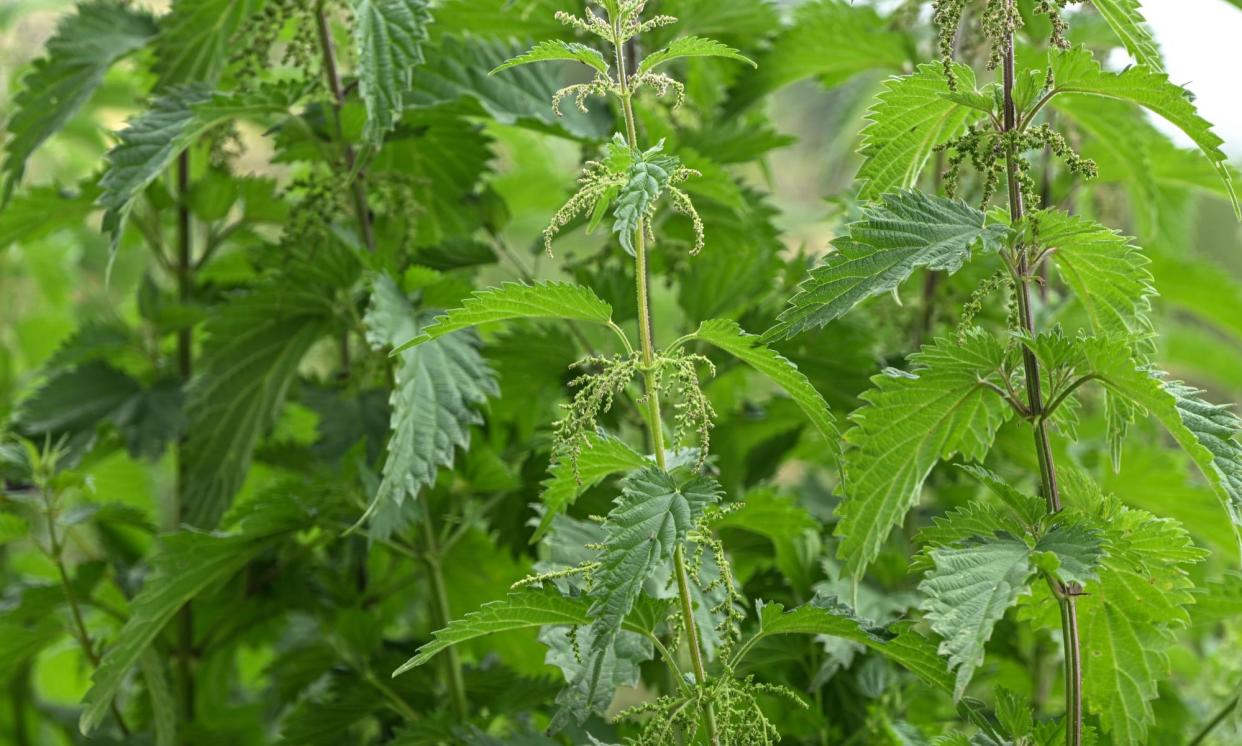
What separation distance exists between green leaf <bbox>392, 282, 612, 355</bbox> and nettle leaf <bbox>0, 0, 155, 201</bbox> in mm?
493

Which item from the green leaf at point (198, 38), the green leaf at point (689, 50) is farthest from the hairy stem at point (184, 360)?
the green leaf at point (689, 50)

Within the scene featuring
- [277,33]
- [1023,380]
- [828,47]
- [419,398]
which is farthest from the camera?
[828,47]

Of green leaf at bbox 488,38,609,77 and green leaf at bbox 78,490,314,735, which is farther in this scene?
green leaf at bbox 78,490,314,735

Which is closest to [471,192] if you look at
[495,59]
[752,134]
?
[495,59]

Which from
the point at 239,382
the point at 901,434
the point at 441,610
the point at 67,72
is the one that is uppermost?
the point at 67,72

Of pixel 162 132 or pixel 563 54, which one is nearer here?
pixel 563 54

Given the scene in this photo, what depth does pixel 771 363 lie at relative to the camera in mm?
652

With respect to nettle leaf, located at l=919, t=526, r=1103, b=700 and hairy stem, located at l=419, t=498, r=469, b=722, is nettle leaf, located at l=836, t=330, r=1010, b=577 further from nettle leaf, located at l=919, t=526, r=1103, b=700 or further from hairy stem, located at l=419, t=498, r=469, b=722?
hairy stem, located at l=419, t=498, r=469, b=722

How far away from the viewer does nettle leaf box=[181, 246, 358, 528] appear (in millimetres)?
1001

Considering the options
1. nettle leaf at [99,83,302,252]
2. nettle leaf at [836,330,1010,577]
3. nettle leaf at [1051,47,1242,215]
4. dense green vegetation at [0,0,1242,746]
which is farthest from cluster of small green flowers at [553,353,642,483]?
nettle leaf at [99,83,302,252]

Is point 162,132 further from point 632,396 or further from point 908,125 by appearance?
point 908,125

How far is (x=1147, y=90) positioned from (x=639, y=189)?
0.89ft

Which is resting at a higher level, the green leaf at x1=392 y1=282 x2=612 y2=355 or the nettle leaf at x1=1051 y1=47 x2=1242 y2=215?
the nettle leaf at x1=1051 y1=47 x2=1242 y2=215

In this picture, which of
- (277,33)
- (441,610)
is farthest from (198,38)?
(441,610)
